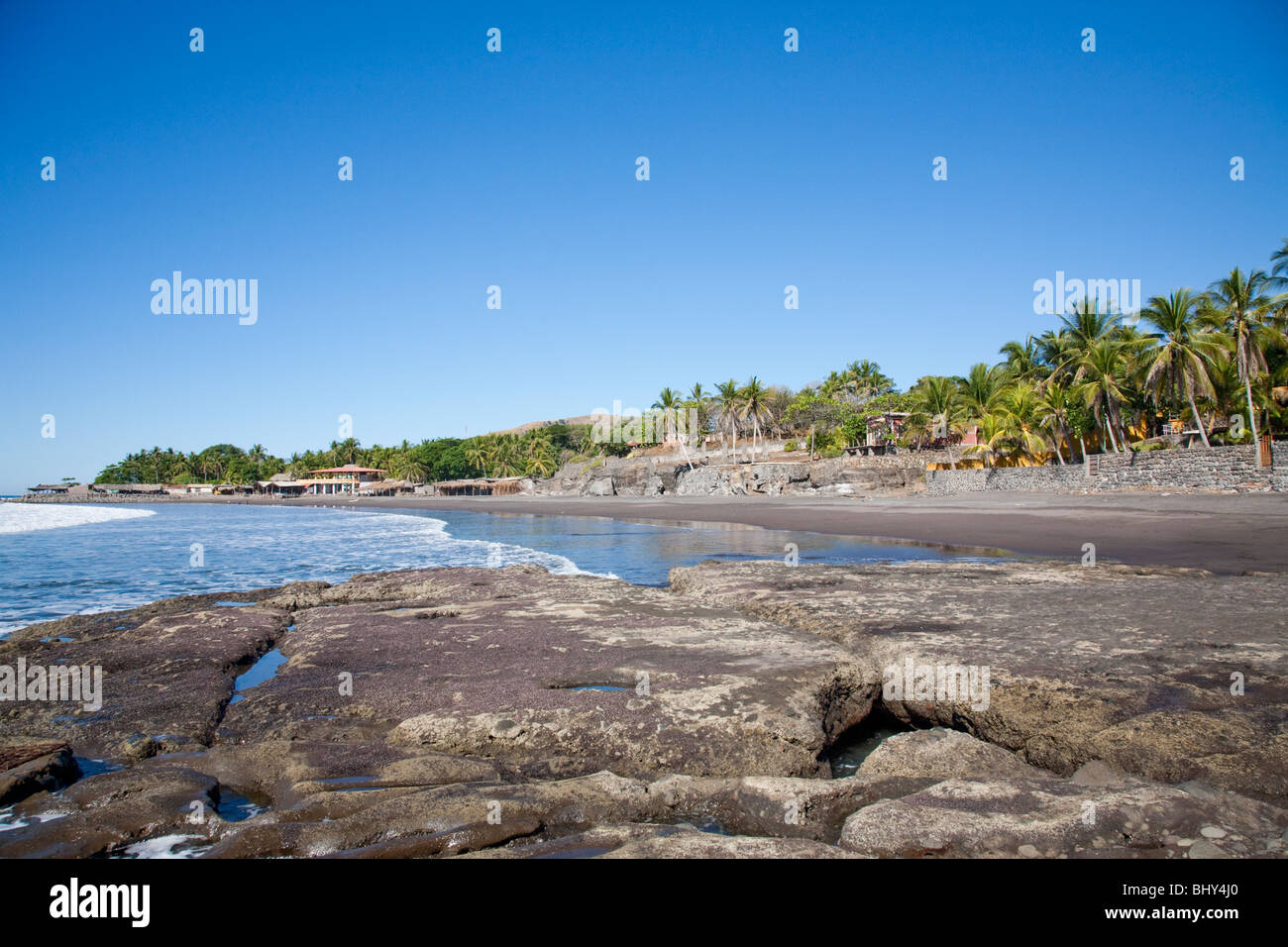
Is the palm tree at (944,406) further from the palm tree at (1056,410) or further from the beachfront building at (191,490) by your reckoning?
the beachfront building at (191,490)

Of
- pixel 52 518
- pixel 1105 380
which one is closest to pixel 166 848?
pixel 1105 380

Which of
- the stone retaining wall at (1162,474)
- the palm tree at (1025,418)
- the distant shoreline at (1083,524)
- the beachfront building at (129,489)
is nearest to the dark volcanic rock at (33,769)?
the distant shoreline at (1083,524)

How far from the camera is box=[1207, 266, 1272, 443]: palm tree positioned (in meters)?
31.9

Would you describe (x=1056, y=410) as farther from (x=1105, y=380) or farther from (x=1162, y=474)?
(x=1162, y=474)

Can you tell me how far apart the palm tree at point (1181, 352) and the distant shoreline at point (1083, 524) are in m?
7.34

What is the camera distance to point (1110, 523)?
2142 centimetres

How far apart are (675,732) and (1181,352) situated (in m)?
38.4

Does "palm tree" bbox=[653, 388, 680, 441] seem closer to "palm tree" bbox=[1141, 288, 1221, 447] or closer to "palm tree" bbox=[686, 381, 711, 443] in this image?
"palm tree" bbox=[686, 381, 711, 443]

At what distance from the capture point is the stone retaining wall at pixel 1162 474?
88.3 ft

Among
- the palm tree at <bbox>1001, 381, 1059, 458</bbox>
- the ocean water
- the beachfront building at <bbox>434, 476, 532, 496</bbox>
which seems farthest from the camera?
the beachfront building at <bbox>434, 476, 532, 496</bbox>

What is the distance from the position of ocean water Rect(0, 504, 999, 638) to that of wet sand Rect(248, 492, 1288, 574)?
2.66 meters

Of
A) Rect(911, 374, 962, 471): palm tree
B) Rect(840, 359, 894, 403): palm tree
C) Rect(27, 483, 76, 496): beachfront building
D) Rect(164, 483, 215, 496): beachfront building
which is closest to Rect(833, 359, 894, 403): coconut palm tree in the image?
Rect(840, 359, 894, 403): palm tree
